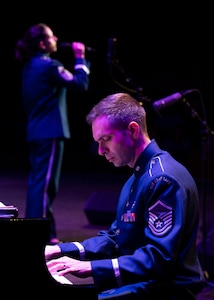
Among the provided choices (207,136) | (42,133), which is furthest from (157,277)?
(42,133)

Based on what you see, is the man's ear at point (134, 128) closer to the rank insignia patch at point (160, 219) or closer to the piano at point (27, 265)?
the rank insignia patch at point (160, 219)

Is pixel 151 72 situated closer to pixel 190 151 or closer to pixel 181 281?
pixel 190 151

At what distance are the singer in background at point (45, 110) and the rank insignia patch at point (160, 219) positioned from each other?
2897 millimetres

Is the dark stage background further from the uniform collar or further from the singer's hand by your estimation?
the uniform collar

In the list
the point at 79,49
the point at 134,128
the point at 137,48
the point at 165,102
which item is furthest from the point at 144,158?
the point at 137,48

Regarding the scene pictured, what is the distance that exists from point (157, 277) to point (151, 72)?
856 centimetres

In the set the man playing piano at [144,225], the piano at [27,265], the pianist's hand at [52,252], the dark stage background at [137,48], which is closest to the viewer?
the piano at [27,265]

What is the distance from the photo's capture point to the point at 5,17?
9.87 metres

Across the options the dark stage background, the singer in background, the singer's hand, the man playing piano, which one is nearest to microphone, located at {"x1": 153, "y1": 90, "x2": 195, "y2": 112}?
the singer in background

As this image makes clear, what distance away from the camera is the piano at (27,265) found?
6.11ft

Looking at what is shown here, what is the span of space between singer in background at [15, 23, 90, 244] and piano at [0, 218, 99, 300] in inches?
116

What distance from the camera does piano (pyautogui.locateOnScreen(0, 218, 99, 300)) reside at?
6.11 ft

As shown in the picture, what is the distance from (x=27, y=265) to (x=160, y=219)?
44 cm

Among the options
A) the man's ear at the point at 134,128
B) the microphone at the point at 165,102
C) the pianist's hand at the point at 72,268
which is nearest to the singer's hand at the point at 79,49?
the microphone at the point at 165,102
